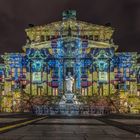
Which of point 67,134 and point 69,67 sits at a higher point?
point 69,67

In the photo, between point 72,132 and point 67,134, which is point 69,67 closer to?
point 72,132

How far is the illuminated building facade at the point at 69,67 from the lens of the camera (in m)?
173

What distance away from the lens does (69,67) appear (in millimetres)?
176000

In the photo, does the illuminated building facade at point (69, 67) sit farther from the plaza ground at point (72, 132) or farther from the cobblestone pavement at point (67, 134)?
the cobblestone pavement at point (67, 134)

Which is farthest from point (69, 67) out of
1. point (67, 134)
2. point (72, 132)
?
point (67, 134)

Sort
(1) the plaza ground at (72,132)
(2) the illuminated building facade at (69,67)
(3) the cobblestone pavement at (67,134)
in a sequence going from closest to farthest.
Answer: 1. (3) the cobblestone pavement at (67,134)
2. (1) the plaza ground at (72,132)
3. (2) the illuminated building facade at (69,67)

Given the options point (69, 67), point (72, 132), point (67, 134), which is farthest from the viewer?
point (69, 67)

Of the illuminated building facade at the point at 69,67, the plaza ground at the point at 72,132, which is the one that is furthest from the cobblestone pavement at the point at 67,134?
the illuminated building facade at the point at 69,67

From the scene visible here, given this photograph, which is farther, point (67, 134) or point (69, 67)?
point (69, 67)

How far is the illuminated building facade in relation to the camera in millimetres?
173375

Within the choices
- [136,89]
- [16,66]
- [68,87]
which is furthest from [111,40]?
[68,87]

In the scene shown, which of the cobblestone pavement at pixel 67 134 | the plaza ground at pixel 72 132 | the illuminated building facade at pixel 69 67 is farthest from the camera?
the illuminated building facade at pixel 69 67

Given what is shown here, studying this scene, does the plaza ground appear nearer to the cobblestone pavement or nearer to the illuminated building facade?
the cobblestone pavement

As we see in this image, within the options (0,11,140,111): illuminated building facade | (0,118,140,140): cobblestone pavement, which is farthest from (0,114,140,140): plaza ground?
(0,11,140,111): illuminated building facade
